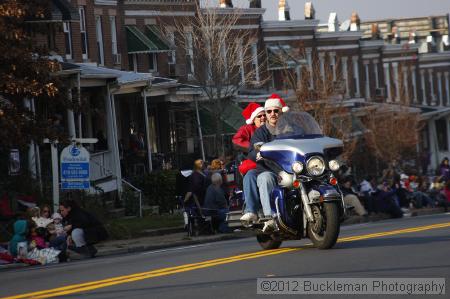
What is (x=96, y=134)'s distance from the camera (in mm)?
37500

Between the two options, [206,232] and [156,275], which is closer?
[156,275]

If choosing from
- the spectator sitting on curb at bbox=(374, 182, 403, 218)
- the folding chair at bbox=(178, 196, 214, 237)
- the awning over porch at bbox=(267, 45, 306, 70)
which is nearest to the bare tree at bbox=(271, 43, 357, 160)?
the awning over porch at bbox=(267, 45, 306, 70)

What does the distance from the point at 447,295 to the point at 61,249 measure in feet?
38.9

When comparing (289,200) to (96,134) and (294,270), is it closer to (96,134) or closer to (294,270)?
(294,270)

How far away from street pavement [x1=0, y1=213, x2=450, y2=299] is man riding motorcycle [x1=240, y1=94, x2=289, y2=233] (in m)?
0.52

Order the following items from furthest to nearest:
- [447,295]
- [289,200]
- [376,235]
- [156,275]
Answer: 1. [376,235]
2. [289,200]
3. [156,275]
4. [447,295]

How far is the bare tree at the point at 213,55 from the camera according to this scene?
1598 inches

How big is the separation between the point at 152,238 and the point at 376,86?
136 feet

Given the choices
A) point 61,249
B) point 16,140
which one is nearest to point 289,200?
point 61,249

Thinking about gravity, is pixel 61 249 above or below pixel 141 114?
below

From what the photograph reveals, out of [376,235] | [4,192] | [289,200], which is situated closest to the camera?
[289,200]

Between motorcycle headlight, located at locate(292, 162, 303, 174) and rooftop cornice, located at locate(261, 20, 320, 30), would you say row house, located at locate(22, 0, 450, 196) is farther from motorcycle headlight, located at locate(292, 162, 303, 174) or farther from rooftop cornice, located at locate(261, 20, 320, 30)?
motorcycle headlight, located at locate(292, 162, 303, 174)

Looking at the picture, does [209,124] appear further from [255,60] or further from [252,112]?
[252,112]

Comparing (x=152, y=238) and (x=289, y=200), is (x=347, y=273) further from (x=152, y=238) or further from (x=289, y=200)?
(x=152, y=238)
